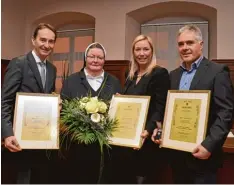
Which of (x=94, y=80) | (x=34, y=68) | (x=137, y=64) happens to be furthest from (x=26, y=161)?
(x=137, y=64)

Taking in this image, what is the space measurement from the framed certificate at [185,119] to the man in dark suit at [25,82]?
92 centimetres

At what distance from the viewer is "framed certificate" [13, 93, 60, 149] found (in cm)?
215

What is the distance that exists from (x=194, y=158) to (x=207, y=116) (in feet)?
0.93

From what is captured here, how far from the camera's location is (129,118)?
222 cm

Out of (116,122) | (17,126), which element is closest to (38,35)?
(17,126)

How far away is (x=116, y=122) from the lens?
7.28 ft

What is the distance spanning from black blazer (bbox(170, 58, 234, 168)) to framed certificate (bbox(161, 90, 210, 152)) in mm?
50

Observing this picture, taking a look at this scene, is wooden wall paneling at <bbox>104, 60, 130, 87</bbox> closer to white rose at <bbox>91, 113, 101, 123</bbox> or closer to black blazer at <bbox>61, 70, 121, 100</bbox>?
black blazer at <bbox>61, 70, 121, 100</bbox>

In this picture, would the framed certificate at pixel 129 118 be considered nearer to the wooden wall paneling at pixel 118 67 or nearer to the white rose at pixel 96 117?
the white rose at pixel 96 117

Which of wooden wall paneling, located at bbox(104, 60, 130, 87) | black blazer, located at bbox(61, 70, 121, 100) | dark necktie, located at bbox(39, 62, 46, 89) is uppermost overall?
wooden wall paneling, located at bbox(104, 60, 130, 87)

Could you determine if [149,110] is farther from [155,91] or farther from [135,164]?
[135,164]

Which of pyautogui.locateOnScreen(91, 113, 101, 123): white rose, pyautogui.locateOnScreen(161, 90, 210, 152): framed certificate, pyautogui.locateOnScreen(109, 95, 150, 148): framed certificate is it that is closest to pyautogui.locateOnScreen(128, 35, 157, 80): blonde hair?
pyautogui.locateOnScreen(109, 95, 150, 148): framed certificate

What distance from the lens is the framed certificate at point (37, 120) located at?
2.15 metres

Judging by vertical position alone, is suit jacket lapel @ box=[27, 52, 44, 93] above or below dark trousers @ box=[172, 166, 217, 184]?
above
